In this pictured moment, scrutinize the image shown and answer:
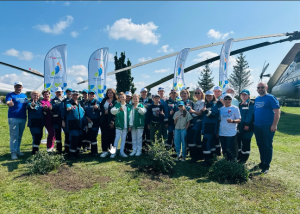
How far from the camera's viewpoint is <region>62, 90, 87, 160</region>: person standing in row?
5.20 metres

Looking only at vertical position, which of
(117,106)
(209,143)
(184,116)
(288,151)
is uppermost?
(117,106)

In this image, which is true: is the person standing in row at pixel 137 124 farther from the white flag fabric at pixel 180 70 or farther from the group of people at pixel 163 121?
the white flag fabric at pixel 180 70

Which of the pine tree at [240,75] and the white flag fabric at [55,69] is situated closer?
the white flag fabric at [55,69]

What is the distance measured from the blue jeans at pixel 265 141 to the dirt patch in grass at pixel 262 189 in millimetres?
633

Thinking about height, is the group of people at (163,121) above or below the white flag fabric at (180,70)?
below

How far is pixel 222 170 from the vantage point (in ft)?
13.8

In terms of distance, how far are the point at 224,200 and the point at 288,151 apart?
211 inches

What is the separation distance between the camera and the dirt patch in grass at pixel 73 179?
3.67 meters

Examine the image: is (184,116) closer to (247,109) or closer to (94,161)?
(247,109)

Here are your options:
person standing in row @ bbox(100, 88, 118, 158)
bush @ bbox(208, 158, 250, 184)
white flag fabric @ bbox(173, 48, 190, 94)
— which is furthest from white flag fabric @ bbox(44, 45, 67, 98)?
bush @ bbox(208, 158, 250, 184)

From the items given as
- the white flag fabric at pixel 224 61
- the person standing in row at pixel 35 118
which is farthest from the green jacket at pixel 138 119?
the white flag fabric at pixel 224 61

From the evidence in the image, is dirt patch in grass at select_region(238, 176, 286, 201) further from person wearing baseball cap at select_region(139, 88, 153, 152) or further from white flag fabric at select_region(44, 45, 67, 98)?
white flag fabric at select_region(44, 45, 67, 98)

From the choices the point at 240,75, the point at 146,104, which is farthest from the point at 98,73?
the point at 240,75

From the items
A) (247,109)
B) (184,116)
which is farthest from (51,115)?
(247,109)
